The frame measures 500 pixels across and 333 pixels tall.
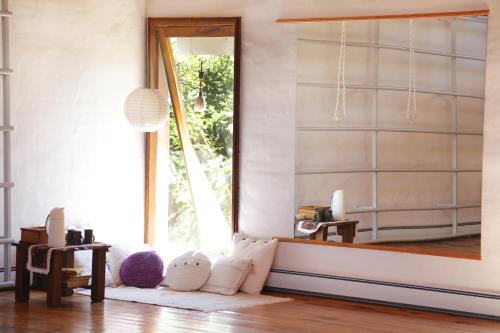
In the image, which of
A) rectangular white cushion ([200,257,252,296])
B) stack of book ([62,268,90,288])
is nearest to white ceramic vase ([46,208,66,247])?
stack of book ([62,268,90,288])

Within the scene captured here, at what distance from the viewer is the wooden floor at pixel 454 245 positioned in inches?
291

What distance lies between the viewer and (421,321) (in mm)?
7121

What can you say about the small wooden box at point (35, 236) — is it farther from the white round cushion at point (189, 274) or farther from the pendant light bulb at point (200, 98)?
the pendant light bulb at point (200, 98)

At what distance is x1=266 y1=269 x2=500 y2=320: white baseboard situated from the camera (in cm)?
732

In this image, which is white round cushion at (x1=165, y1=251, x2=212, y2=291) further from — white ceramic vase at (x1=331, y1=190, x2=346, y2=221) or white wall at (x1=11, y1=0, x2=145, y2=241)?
white ceramic vase at (x1=331, y1=190, x2=346, y2=221)

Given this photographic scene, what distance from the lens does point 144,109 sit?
859cm

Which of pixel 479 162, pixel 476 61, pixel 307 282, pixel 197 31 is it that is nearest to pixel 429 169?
pixel 479 162

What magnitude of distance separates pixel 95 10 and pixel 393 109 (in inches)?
121

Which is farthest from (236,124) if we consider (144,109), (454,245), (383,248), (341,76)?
(454,245)

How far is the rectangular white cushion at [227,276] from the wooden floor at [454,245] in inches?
56.8

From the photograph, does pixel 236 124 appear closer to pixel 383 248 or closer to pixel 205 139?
pixel 205 139

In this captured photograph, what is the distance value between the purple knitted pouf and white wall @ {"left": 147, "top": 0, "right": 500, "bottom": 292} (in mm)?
968

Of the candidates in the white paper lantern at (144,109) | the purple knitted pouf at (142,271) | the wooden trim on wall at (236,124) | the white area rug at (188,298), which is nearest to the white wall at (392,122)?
the wooden trim on wall at (236,124)

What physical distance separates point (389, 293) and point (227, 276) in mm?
1441
